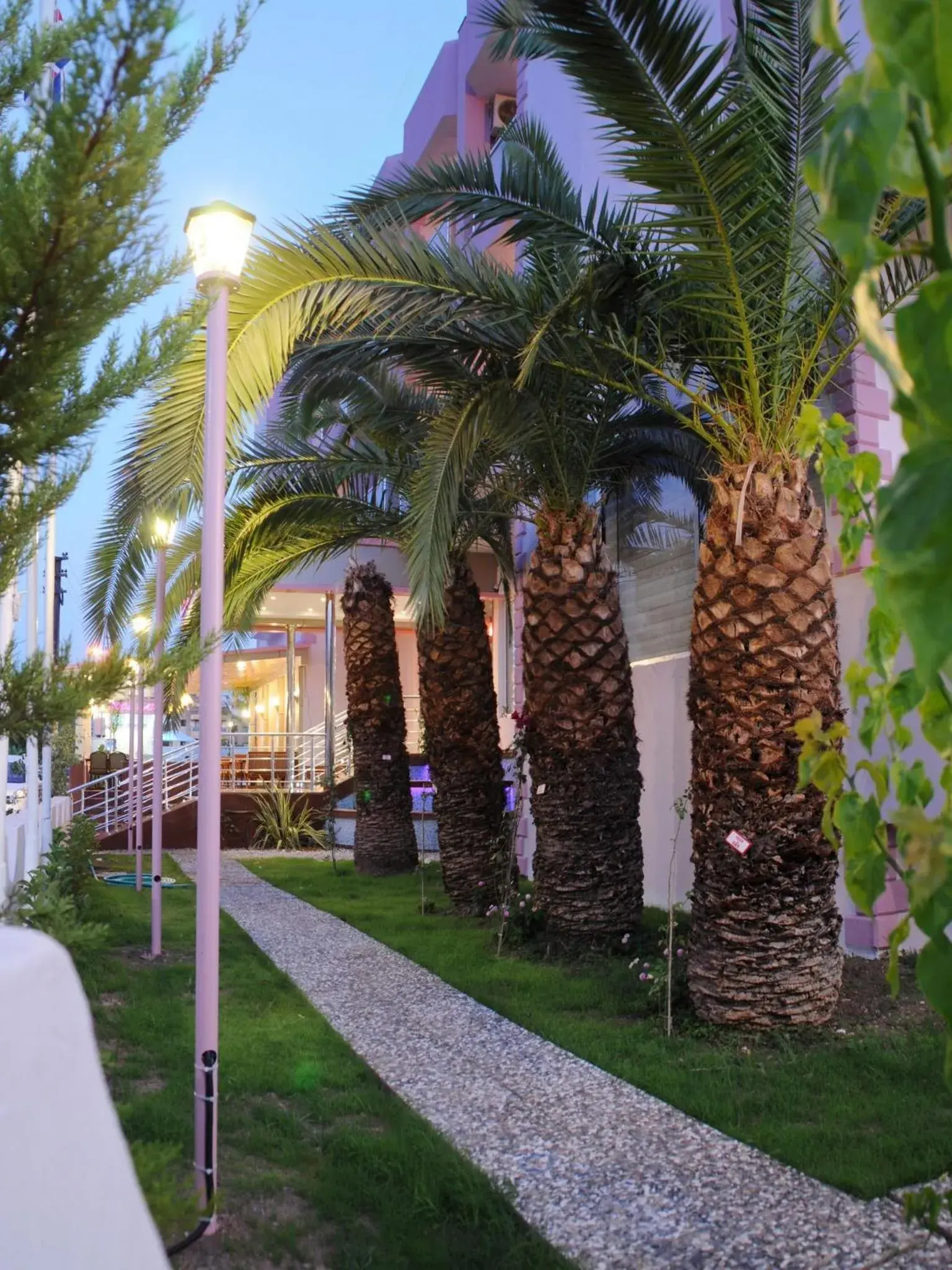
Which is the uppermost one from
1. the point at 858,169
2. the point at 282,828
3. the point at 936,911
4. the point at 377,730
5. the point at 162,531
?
the point at 162,531

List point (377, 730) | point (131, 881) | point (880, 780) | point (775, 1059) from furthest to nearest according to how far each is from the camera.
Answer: point (377, 730), point (131, 881), point (775, 1059), point (880, 780)

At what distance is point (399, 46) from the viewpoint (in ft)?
470

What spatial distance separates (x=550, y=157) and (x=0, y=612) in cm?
495

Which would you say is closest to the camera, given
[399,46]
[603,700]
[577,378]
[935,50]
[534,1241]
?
[935,50]

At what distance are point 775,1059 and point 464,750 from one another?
5501mm

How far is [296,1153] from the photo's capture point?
4375 mm

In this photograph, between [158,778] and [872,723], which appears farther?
[158,778]

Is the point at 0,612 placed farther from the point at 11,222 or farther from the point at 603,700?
the point at 603,700

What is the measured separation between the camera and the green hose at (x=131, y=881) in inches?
522

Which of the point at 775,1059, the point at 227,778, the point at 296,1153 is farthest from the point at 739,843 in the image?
the point at 227,778

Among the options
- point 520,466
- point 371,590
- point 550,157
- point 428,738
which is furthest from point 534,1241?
point 371,590

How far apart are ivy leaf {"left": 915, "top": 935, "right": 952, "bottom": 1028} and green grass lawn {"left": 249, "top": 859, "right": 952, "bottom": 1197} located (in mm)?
3495

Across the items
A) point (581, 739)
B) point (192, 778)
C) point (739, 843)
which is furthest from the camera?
point (192, 778)

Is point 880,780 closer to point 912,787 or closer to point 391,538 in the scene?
point 912,787
